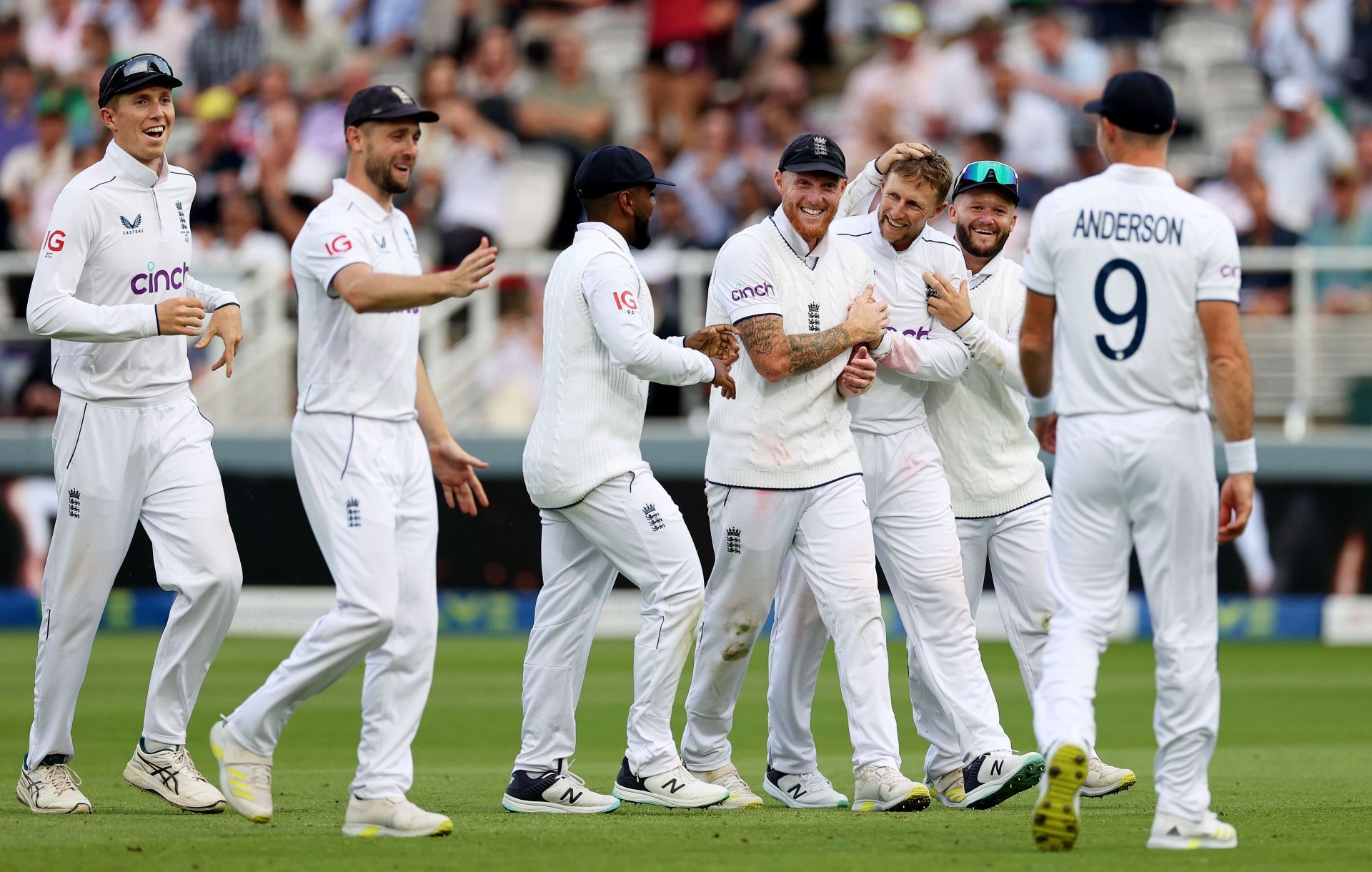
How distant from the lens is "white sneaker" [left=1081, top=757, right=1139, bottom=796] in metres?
7.84

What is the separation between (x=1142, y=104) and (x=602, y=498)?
2526mm

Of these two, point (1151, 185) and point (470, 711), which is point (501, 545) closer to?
point (470, 711)

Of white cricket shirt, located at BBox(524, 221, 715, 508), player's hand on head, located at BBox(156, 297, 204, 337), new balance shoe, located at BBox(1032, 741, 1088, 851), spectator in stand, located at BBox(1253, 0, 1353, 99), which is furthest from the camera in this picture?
spectator in stand, located at BBox(1253, 0, 1353, 99)

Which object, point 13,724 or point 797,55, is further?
point 797,55

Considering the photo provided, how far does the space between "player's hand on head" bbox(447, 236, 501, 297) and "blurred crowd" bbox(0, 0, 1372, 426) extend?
888 centimetres

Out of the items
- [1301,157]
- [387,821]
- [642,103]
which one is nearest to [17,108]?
[642,103]

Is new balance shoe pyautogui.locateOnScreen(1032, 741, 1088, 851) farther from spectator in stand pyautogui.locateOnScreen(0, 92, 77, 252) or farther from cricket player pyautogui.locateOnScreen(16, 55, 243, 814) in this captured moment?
spectator in stand pyautogui.locateOnScreen(0, 92, 77, 252)

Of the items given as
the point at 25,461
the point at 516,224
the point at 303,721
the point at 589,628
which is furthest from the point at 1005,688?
the point at 25,461

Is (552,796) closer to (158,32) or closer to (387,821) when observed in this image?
(387,821)

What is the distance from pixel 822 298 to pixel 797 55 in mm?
11913

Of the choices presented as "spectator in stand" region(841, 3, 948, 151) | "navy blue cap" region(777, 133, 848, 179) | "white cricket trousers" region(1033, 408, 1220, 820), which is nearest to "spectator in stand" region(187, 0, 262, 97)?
"spectator in stand" region(841, 3, 948, 151)

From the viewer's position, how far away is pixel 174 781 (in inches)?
289

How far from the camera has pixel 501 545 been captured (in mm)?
15633

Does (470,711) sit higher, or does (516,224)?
(516,224)
